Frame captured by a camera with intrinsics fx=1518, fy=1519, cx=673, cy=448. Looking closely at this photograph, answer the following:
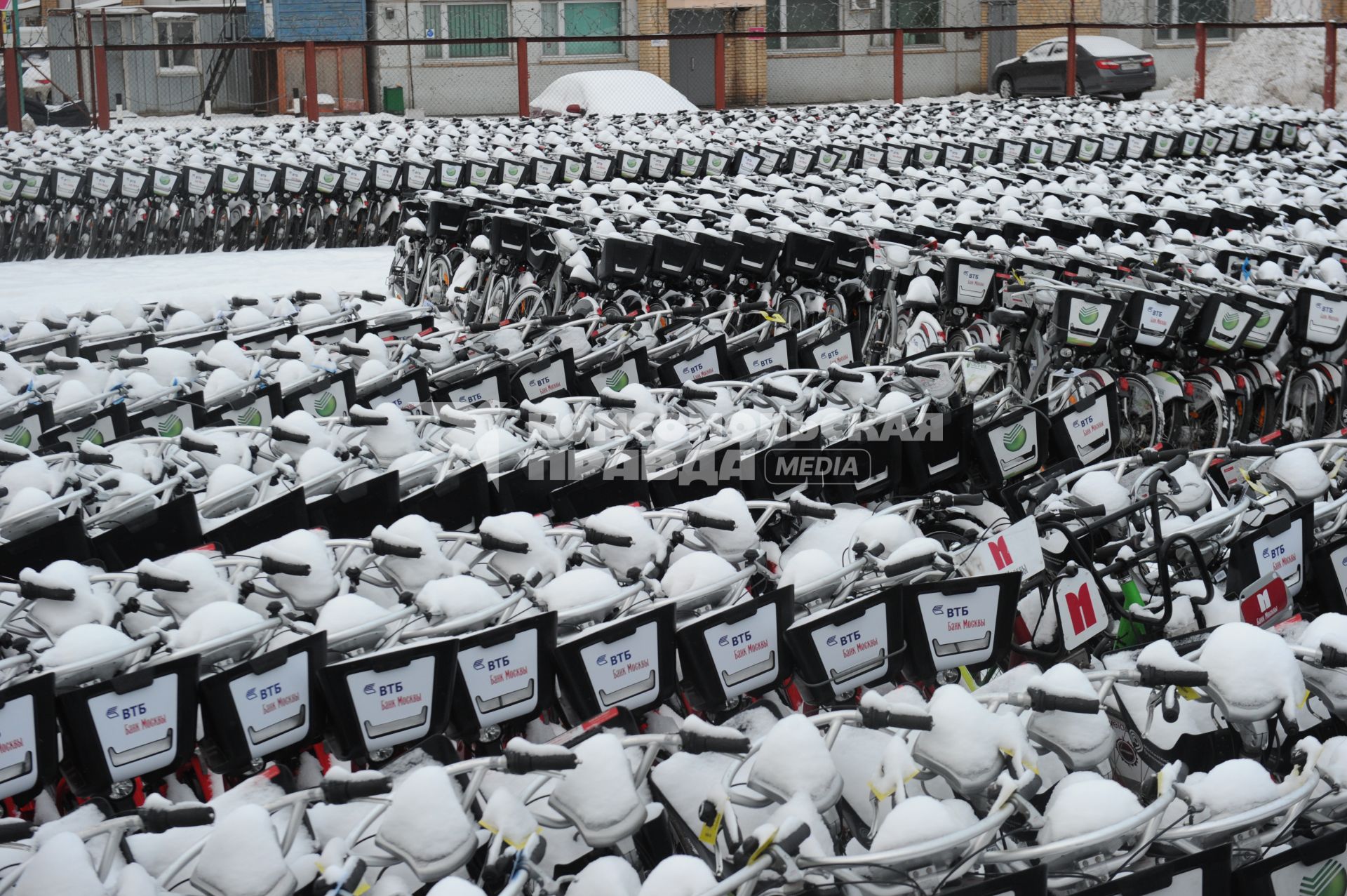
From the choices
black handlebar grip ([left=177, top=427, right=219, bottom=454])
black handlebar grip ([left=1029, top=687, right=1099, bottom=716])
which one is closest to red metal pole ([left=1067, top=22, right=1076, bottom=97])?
black handlebar grip ([left=177, top=427, right=219, bottom=454])

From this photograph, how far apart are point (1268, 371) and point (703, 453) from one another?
10.3ft

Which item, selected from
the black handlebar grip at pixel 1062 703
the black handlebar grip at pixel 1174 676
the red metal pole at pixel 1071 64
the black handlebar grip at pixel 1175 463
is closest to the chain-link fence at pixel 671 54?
the red metal pole at pixel 1071 64

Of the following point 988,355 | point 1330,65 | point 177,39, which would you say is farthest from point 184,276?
point 177,39

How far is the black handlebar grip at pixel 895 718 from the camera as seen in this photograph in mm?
2955

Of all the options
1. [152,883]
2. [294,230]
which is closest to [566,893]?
[152,883]

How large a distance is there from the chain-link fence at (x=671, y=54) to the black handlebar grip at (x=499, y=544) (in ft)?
73.9

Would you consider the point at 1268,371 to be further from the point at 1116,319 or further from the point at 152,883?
the point at 152,883

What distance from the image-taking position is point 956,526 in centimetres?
492

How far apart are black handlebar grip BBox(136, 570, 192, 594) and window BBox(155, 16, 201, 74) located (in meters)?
27.9

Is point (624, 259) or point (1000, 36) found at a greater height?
point (1000, 36)

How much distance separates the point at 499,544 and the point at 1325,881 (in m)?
2.09

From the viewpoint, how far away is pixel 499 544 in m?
3.96

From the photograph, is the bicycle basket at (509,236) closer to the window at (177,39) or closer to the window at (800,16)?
the window at (800,16)

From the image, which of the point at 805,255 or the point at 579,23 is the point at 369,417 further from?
the point at 579,23
